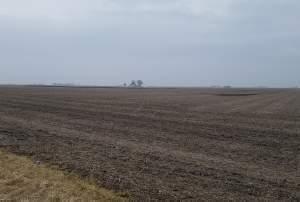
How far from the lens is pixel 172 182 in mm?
7191

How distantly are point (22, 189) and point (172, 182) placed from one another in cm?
308

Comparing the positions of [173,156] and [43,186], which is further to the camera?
[173,156]

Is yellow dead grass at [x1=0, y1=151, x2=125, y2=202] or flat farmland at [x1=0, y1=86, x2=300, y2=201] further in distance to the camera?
flat farmland at [x1=0, y1=86, x2=300, y2=201]

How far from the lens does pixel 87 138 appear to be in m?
12.5

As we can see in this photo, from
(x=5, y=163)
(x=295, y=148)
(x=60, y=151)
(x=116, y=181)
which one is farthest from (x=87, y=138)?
(x=295, y=148)

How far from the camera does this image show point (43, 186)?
672 centimetres

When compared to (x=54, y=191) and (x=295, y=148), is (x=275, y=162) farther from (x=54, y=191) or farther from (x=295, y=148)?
(x=54, y=191)

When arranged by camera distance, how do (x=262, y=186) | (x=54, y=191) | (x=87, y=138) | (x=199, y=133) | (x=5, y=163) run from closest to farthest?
(x=54, y=191), (x=262, y=186), (x=5, y=163), (x=87, y=138), (x=199, y=133)

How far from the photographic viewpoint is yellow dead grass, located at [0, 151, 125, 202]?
619cm

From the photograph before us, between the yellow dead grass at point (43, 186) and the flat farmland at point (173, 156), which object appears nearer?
the yellow dead grass at point (43, 186)

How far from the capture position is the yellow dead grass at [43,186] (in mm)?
6188

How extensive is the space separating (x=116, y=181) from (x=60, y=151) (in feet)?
11.4

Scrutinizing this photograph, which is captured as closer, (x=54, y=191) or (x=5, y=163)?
(x=54, y=191)

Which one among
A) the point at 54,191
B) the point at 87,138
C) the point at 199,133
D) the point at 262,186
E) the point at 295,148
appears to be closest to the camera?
the point at 54,191
